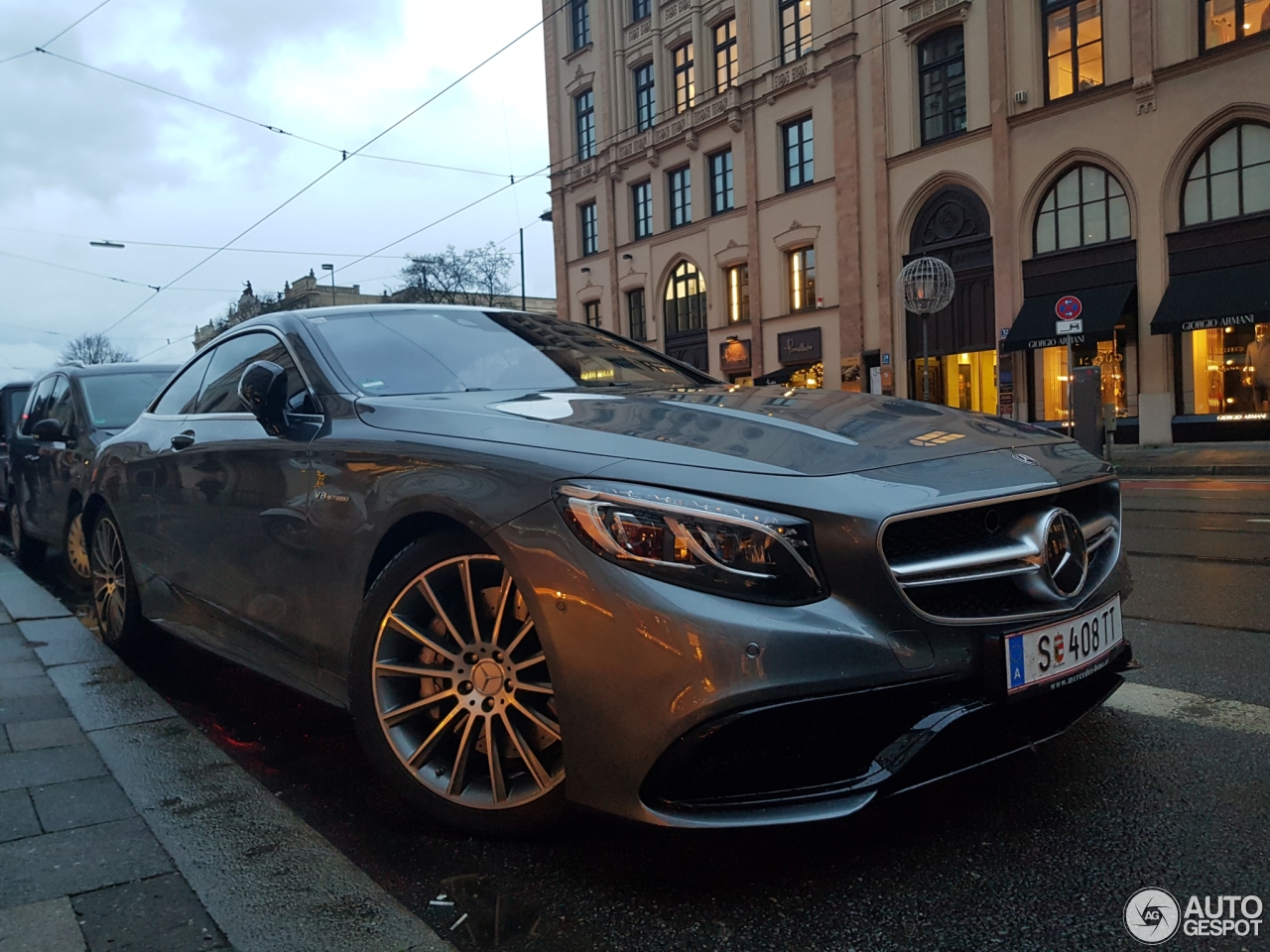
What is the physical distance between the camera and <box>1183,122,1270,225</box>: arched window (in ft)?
58.9

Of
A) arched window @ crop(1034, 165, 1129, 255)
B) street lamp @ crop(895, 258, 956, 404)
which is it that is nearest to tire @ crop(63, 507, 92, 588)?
street lamp @ crop(895, 258, 956, 404)

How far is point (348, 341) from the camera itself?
11.0 ft

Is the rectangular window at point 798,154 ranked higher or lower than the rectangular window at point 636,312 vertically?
higher

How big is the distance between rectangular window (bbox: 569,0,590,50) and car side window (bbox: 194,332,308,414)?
32.1m

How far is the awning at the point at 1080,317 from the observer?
19531 mm

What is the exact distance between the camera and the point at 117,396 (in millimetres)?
7109

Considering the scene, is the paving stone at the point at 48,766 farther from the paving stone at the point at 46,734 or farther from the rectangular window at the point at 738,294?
the rectangular window at the point at 738,294

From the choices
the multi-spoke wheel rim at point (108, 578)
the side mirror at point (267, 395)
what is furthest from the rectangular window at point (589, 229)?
the side mirror at point (267, 395)

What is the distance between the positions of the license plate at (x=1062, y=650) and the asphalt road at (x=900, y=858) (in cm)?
36

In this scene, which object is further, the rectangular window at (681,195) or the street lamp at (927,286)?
the rectangular window at (681,195)

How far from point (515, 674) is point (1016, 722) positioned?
111cm

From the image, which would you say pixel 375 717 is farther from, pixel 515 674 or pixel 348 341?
pixel 348 341

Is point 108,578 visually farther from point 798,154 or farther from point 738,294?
point 738,294

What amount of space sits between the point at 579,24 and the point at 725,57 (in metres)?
7.56
